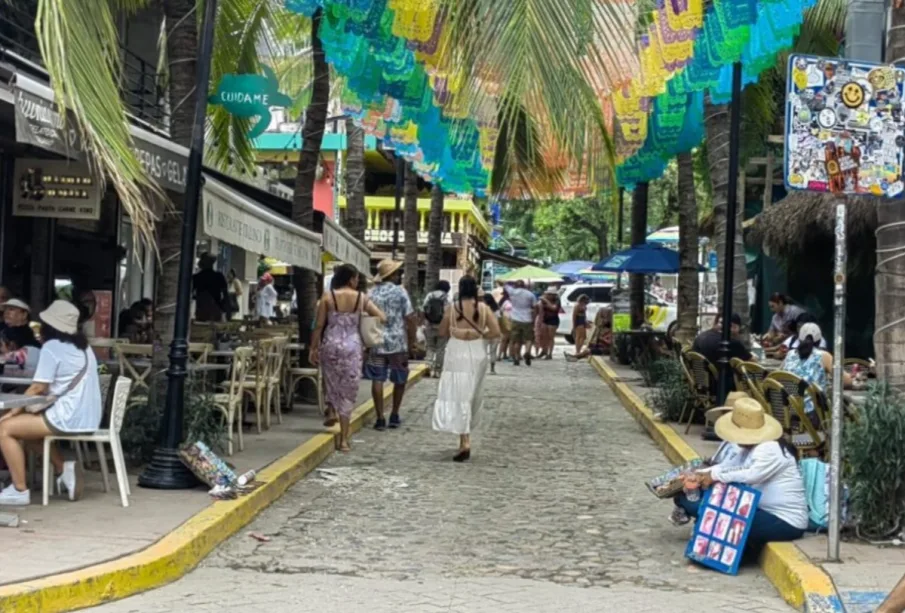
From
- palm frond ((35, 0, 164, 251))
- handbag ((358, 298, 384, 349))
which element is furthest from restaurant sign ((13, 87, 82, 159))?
handbag ((358, 298, 384, 349))

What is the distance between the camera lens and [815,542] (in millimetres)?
7352

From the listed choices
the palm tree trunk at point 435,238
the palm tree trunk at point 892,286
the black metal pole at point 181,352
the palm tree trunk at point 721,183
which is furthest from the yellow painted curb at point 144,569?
the palm tree trunk at point 435,238

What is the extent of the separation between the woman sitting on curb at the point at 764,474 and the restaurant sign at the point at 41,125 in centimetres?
466

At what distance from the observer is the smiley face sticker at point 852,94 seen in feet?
22.4

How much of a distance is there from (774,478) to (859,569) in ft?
2.64

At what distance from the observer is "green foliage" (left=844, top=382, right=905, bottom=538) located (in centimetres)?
712

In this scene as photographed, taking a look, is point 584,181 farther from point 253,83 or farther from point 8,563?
point 8,563

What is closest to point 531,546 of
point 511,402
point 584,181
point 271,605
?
point 271,605

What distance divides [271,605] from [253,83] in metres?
6.18

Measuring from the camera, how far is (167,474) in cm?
869

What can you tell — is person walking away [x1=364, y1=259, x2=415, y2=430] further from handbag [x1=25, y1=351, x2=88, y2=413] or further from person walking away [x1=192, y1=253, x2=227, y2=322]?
handbag [x1=25, y1=351, x2=88, y2=413]

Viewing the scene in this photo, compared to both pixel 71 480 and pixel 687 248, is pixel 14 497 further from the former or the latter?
pixel 687 248

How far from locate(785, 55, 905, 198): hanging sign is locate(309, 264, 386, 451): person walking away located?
5.89 meters

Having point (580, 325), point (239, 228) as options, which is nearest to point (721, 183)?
point (239, 228)
